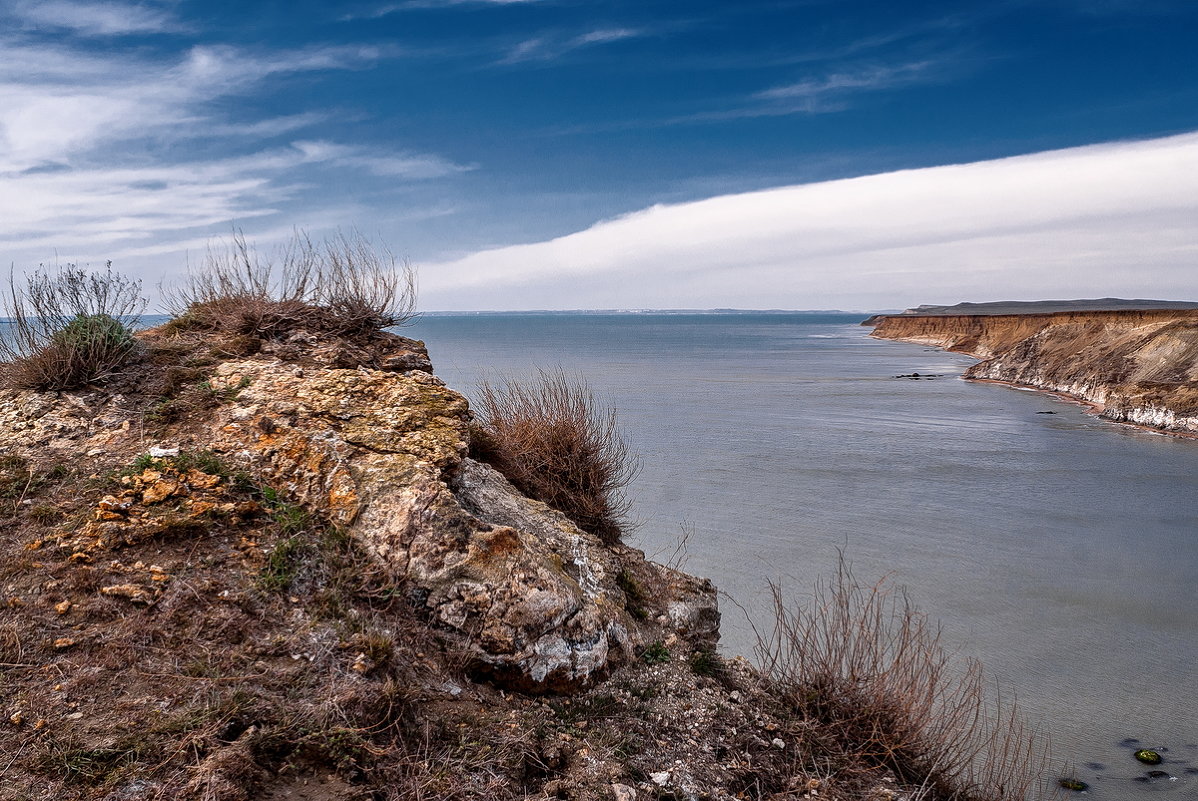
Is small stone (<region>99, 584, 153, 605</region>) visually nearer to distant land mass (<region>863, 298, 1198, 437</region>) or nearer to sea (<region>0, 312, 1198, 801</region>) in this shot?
sea (<region>0, 312, 1198, 801</region>)

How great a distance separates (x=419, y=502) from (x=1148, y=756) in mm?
7571

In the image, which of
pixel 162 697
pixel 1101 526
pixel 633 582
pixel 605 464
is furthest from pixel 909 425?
pixel 162 697

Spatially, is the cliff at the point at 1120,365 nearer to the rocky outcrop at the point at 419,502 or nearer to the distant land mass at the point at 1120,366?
the distant land mass at the point at 1120,366

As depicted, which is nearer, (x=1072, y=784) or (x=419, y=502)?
(x=419, y=502)

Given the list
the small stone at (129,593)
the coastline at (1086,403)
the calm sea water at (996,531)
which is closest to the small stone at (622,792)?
the small stone at (129,593)

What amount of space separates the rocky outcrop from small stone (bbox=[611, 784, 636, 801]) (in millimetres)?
840

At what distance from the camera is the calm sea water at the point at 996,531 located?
336 inches

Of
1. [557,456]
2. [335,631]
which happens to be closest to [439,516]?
[335,631]

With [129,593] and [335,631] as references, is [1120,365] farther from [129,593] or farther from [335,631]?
[129,593]

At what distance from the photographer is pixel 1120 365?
110ft

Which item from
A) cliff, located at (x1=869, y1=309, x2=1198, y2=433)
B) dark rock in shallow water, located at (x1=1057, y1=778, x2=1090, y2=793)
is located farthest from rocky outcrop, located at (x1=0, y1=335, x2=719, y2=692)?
cliff, located at (x1=869, y1=309, x2=1198, y2=433)

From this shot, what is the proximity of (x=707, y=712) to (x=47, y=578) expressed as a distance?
418cm

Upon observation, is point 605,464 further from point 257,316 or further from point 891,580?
point 891,580

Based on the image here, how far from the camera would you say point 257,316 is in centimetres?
694
